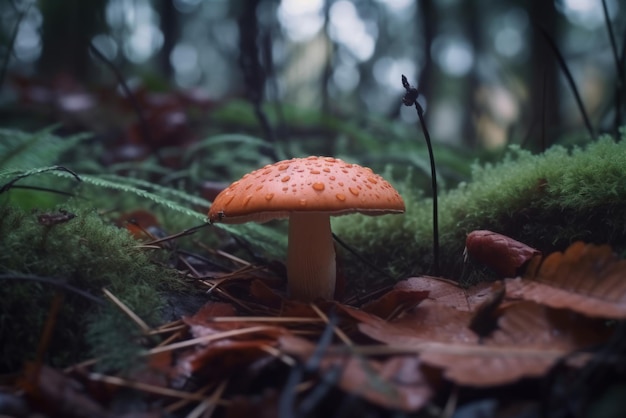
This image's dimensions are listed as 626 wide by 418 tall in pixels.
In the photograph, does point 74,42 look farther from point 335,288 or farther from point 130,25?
point 335,288

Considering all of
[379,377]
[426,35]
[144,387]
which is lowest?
[144,387]

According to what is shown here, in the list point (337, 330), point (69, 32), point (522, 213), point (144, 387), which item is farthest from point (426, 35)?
point (69, 32)

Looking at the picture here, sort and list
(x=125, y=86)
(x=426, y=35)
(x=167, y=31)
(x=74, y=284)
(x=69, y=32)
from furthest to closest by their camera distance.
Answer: (x=167, y=31) → (x=69, y=32) → (x=426, y=35) → (x=125, y=86) → (x=74, y=284)

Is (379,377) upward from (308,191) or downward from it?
downward

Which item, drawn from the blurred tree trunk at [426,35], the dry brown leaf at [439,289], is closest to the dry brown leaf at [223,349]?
the dry brown leaf at [439,289]

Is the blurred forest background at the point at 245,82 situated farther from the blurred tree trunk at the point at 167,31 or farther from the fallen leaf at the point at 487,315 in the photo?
the fallen leaf at the point at 487,315

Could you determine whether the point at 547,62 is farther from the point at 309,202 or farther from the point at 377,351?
the point at 377,351

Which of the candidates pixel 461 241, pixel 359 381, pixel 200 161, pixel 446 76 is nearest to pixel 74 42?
pixel 200 161
